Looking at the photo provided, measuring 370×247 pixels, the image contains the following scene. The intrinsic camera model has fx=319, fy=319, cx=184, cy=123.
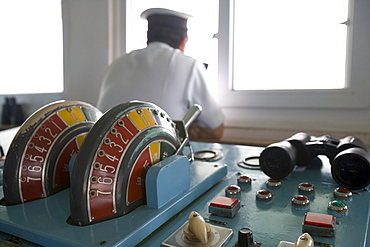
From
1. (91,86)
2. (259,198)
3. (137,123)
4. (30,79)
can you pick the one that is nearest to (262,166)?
(259,198)

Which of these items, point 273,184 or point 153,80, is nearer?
point 273,184

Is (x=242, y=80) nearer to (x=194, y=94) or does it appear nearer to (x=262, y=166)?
(x=194, y=94)

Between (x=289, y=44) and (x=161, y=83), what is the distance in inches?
28.6

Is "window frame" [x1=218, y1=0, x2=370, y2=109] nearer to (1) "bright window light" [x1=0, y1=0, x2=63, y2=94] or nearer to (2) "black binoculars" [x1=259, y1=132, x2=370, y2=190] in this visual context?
(2) "black binoculars" [x1=259, y1=132, x2=370, y2=190]

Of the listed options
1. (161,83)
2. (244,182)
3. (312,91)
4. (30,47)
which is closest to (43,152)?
(244,182)

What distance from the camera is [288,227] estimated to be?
1.49 ft

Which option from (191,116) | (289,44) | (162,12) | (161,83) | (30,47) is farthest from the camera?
(30,47)

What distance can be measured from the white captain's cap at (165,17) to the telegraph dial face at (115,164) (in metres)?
1.13

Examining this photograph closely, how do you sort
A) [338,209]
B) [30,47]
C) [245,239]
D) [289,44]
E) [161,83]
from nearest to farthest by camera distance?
[245,239], [338,209], [161,83], [289,44], [30,47]

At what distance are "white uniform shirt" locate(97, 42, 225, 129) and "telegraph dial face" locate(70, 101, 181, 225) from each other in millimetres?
878

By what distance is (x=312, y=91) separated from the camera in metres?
1.58

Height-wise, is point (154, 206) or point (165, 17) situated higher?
point (165, 17)

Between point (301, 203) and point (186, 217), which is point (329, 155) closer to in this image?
point (301, 203)

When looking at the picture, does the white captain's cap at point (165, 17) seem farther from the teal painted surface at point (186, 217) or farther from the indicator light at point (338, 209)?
the indicator light at point (338, 209)
